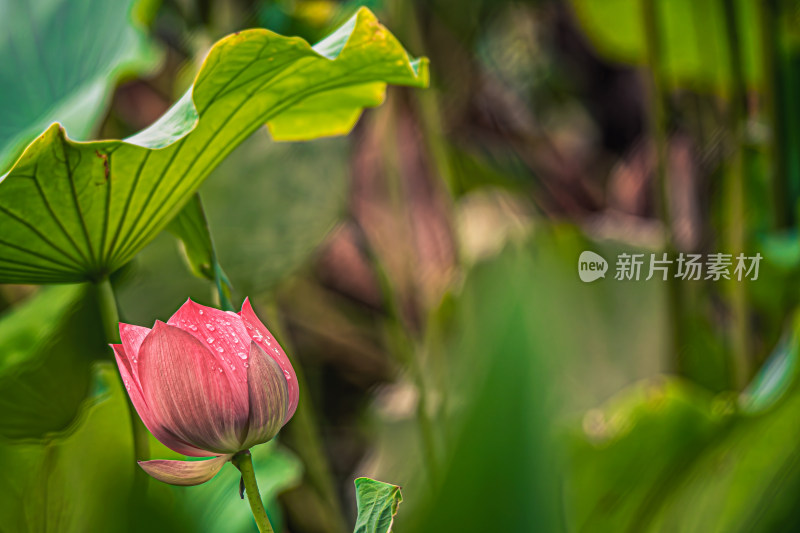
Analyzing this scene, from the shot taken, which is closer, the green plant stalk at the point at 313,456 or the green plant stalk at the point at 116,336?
the green plant stalk at the point at 116,336

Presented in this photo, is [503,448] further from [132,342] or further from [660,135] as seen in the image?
[660,135]

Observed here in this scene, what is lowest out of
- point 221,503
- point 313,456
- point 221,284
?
point 313,456

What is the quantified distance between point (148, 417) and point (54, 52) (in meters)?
0.36

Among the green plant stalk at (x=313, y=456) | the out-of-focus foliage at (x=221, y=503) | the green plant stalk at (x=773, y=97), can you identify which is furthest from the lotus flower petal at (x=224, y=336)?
the green plant stalk at (x=773, y=97)

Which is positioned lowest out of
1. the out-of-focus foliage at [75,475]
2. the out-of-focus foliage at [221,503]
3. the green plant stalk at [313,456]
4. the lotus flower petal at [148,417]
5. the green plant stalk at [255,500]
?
the green plant stalk at [313,456]

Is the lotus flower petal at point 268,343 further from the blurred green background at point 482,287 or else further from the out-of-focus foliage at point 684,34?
the out-of-focus foliage at point 684,34

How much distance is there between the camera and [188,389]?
0.56ft

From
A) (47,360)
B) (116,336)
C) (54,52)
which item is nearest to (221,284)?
(116,336)

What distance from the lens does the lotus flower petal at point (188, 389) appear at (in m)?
0.17

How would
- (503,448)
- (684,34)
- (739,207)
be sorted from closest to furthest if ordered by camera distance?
1. (503,448)
2. (739,207)
3. (684,34)

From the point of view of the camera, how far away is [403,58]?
0.86 ft

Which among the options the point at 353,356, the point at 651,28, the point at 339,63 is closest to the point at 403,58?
the point at 339,63

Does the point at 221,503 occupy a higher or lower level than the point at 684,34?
lower

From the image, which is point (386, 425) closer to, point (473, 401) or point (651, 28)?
point (651, 28)
